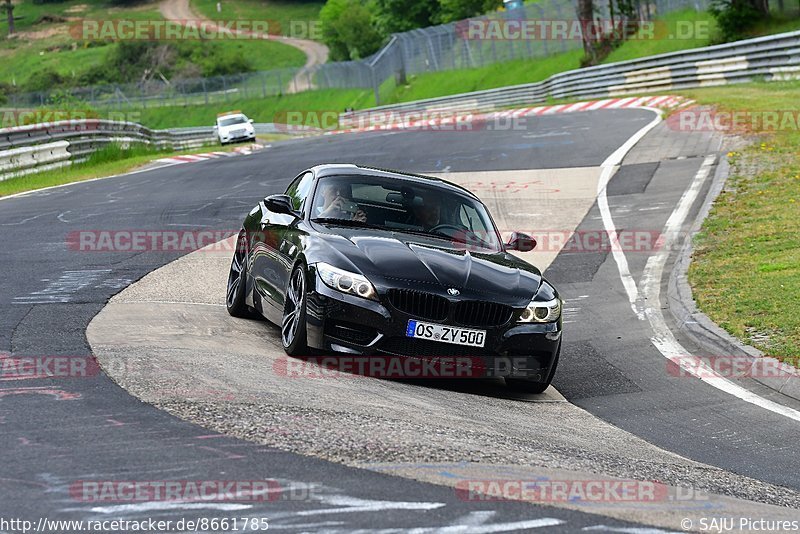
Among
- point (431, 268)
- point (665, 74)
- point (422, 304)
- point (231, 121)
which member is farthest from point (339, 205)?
point (231, 121)

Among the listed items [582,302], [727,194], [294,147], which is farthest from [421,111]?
[582,302]

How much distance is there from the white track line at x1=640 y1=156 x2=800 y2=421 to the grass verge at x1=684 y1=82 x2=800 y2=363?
439mm

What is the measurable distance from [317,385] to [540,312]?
6.38 ft

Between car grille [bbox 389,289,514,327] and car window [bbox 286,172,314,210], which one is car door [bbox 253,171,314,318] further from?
car grille [bbox 389,289,514,327]

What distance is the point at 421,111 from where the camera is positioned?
180 feet

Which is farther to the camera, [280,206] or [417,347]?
[280,206]

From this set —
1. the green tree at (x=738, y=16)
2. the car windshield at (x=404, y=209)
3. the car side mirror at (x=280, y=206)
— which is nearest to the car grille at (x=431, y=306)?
the car windshield at (x=404, y=209)

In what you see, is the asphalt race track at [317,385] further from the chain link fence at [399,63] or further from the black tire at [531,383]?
the chain link fence at [399,63]

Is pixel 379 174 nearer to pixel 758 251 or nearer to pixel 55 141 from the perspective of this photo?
pixel 758 251

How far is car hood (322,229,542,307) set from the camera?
332 inches

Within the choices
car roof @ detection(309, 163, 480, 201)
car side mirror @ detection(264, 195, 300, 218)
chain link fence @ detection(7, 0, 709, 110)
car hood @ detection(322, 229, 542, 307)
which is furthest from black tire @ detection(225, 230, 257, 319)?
chain link fence @ detection(7, 0, 709, 110)

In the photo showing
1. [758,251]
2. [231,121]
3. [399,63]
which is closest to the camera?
[758,251]

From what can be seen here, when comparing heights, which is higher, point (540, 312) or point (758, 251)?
point (540, 312)

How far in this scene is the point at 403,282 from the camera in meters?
8.39
